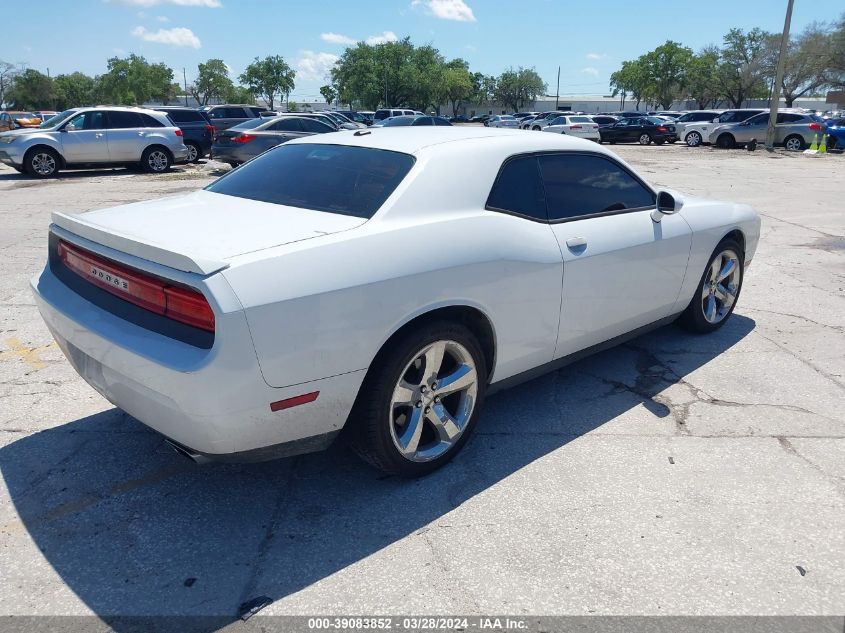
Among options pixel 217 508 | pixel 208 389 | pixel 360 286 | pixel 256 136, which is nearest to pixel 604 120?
pixel 256 136

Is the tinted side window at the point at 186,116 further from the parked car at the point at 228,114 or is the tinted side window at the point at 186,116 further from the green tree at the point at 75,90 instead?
the green tree at the point at 75,90

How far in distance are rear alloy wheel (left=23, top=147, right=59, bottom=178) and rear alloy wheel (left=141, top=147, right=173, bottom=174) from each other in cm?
207

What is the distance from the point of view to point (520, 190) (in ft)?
11.5

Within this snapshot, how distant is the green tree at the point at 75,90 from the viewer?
9781cm

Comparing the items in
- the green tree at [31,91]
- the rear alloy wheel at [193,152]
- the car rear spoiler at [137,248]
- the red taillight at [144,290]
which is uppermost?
the green tree at [31,91]

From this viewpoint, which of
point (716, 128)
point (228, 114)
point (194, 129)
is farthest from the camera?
point (716, 128)

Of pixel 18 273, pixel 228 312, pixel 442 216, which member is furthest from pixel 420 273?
pixel 18 273

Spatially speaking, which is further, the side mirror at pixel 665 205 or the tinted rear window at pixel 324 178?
the side mirror at pixel 665 205

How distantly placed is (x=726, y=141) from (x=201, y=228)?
103ft

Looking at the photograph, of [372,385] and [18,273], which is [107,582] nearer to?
[372,385]

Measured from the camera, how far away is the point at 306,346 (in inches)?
97.8

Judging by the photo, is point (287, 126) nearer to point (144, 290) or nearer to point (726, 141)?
point (144, 290)

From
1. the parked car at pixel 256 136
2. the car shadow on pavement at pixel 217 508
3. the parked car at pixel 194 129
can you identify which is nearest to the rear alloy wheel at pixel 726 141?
the parked car at pixel 256 136

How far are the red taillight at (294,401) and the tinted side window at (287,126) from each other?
15.0 meters
